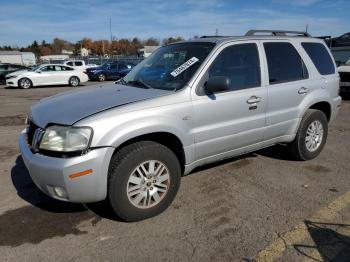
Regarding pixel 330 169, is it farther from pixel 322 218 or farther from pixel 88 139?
pixel 88 139

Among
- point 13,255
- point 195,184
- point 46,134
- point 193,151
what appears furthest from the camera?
point 195,184

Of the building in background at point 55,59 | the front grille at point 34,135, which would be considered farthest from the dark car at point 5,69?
the front grille at point 34,135

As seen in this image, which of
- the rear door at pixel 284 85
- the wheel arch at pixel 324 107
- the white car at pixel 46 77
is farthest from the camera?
the white car at pixel 46 77

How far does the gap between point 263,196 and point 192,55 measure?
186 cm

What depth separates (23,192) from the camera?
4.34 metres

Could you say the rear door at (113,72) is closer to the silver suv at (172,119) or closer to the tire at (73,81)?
the tire at (73,81)

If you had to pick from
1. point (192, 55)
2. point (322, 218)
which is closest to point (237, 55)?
point (192, 55)

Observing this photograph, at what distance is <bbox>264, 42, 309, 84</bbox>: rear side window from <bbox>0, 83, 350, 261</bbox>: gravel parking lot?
4.32 feet

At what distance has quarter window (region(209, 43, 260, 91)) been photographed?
4.11m

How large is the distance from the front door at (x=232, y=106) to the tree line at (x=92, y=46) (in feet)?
282

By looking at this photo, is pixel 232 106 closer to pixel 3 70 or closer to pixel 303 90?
pixel 303 90

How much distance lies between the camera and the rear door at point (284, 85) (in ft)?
15.1

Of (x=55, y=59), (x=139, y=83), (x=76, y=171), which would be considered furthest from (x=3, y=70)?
(x=76, y=171)

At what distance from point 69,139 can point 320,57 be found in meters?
A: 4.04
